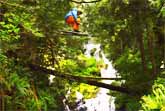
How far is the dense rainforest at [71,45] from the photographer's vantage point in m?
3.77

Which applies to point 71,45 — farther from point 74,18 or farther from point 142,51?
point 74,18

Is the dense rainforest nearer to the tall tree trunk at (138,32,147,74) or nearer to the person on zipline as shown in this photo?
the tall tree trunk at (138,32,147,74)

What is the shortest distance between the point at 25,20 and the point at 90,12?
1.27m

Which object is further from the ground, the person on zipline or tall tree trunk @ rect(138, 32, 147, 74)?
the person on zipline

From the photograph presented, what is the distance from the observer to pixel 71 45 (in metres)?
4.58

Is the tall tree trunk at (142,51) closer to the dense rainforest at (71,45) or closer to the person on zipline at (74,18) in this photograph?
the dense rainforest at (71,45)

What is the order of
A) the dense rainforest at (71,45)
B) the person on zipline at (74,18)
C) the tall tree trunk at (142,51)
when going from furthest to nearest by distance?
the person on zipline at (74,18)
the tall tree trunk at (142,51)
the dense rainforest at (71,45)

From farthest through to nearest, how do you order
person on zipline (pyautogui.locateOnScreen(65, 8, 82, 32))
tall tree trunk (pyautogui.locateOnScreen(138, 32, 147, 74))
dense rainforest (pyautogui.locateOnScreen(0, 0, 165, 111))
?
person on zipline (pyautogui.locateOnScreen(65, 8, 82, 32)) → tall tree trunk (pyautogui.locateOnScreen(138, 32, 147, 74)) → dense rainforest (pyautogui.locateOnScreen(0, 0, 165, 111))

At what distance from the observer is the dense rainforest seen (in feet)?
12.4

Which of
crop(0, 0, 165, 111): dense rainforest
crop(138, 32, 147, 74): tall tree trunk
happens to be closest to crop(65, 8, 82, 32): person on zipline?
crop(0, 0, 165, 111): dense rainforest

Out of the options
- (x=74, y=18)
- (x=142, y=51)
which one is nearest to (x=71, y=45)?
(x=142, y=51)

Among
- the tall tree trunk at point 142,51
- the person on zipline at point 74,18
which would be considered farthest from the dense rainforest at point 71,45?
the person on zipline at point 74,18

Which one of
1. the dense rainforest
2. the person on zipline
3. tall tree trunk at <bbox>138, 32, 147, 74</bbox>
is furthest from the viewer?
the person on zipline

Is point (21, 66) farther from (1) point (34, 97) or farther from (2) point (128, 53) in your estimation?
(2) point (128, 53)
